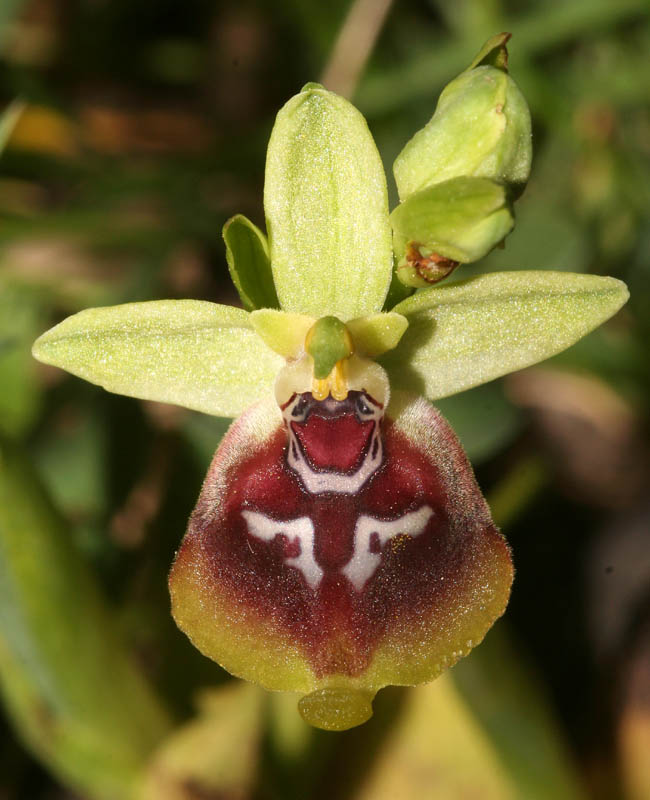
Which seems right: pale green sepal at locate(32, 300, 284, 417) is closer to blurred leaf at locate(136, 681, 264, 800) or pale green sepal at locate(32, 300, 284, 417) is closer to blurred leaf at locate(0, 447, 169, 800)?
blurred leaf at locate(0, 447, 169, 800)

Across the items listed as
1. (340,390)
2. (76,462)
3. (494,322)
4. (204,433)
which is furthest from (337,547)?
(76,462)

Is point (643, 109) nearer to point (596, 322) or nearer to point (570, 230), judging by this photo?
point (570, 230)

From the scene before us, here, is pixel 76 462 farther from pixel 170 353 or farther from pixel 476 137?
pixel 476 137

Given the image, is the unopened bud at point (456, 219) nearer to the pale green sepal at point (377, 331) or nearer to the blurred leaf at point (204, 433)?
the pale green sepal at point (377, 331)

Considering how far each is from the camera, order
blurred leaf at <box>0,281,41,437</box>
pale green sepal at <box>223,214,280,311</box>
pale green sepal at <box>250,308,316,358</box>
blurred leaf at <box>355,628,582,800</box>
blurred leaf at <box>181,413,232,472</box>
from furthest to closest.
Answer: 1. blurred leaf at <box>0,281,41,437</box>
2. blurred leaf at <box>181,413,232,472</box>
3. blurred leaf at <box>355,628,582,800</box>
4. pale green sepal at <box>250,308,316,358</box>
5. pale green sepal at <box>223,214,280,311</box>

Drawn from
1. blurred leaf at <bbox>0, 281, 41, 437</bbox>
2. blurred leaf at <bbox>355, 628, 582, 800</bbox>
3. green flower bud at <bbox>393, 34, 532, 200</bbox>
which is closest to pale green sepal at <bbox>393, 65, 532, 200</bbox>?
green flower bud at <bbox>393, 34, 532, 200</bbox>
